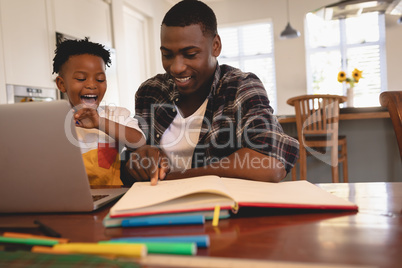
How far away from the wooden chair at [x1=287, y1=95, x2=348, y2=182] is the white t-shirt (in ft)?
5.05

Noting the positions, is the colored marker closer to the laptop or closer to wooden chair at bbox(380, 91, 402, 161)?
the laptop

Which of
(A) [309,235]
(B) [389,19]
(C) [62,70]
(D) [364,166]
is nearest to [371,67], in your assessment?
(B) [389,19]

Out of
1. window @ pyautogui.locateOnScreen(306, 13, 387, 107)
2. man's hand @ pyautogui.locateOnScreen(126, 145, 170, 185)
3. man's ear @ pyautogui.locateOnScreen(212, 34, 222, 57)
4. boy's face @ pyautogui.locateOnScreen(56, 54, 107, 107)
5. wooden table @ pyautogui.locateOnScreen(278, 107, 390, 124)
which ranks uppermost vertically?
window @ pyautogui.locateOnScreen(306, 13, 387, 107)

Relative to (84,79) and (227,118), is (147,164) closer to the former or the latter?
(227,118)

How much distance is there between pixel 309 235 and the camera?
47 centimetres

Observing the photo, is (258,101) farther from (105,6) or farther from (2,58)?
(105,6)

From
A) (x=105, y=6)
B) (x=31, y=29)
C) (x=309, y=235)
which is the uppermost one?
(x=105, y=6)

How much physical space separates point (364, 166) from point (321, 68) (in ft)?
9.72

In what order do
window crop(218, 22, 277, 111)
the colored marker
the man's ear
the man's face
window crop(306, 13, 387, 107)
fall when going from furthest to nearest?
1. window crop(218, 22, 277, 111)
2. window crop(306, 13, 387, 107)
3. the man's ear
4. the man's face
5. the colored marker

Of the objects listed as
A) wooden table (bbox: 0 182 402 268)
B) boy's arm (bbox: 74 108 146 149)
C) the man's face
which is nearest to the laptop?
wooden table (bbox: 0 182 402 268)

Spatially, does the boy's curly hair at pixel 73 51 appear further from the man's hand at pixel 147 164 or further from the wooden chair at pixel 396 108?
the wooden chair at pixel 396 108

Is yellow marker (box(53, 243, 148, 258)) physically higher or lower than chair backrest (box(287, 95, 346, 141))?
lower

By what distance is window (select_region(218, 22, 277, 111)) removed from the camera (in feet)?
18.2

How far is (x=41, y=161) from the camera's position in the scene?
0.58m
